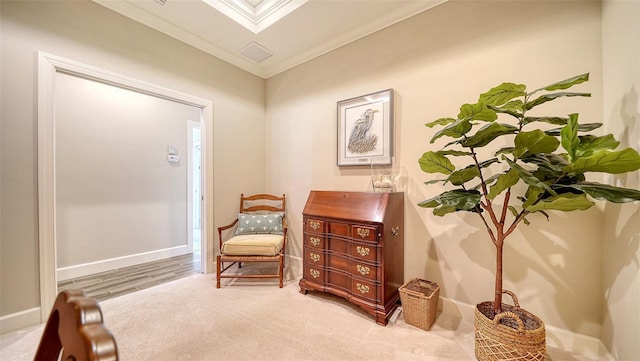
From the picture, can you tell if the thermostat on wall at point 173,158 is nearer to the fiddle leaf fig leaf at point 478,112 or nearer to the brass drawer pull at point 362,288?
the brass drawer pull at point 362,288

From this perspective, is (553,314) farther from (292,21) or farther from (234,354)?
(292,21)

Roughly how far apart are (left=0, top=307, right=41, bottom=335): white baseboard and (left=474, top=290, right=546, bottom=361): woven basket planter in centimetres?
323

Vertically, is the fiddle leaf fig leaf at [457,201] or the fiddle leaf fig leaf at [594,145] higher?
the fiddle leaf fig leaf at [594,145]

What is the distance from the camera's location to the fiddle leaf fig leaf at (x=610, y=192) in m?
1.02

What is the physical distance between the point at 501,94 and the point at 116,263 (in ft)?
14.3

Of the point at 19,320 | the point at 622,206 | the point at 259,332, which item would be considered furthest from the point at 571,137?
the point at 19,320

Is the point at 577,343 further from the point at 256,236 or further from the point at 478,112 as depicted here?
the point at 256,236

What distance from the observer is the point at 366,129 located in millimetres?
2475

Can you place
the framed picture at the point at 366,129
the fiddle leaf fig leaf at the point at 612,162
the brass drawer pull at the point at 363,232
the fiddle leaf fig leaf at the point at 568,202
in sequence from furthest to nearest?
the framed picture at the point at 366,129
the brass drawer pull at the point at 363,232
the fiddle leaf fig leaf at the point at 568,202
the fiddle leaf fig leaf at the point at 612,162

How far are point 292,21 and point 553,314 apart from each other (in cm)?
325

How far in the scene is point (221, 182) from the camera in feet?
9.92

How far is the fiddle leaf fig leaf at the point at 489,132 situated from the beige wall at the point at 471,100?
0.68m

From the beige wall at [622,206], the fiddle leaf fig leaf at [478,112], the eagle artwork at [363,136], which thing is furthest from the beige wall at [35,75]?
the beige wall at [622,206]

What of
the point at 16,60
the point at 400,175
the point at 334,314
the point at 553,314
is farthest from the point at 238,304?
the point at 16,60
